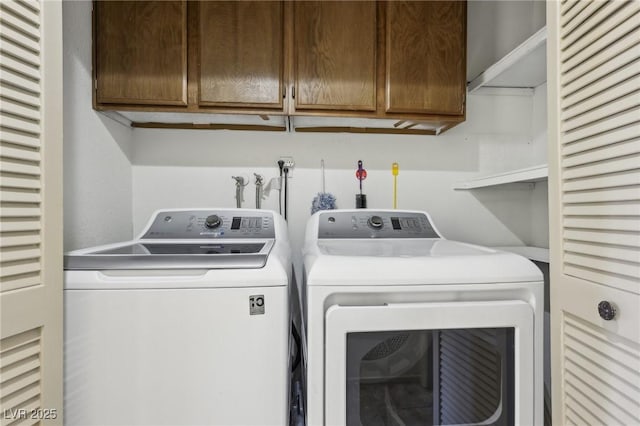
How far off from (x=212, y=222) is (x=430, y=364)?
3.28ft

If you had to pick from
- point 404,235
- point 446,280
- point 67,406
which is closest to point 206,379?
point 67,406

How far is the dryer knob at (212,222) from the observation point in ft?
4.60

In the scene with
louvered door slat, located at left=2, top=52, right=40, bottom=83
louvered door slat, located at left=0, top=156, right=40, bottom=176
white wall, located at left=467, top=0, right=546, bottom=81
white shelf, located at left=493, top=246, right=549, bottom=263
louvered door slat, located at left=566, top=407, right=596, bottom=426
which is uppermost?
white wall, located at left=467, top=0, right=546, bottom=81

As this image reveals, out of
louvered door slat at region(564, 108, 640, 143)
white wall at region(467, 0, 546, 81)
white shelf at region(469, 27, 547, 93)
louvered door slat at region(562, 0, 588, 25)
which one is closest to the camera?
louvered door slat at region(564, 108, 640, 143)

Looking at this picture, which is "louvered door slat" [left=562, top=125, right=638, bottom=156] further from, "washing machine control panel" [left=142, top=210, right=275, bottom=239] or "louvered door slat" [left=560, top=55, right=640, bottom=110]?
"washing machine control panel" [left=142, top=210, right=275, bottom=239]

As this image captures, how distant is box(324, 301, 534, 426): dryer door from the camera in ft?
2.87

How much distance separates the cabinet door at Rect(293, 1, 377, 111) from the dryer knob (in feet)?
2.06

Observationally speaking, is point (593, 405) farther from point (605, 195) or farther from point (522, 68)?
point (522, 68)

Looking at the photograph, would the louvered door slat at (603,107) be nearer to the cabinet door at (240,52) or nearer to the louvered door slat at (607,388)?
the louvered door slat at (607,388)

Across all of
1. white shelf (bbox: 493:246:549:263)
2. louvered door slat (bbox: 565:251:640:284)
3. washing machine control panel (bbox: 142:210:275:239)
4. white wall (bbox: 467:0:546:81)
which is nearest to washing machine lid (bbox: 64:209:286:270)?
washing machine control panel (bbox: 142:210:275:239)

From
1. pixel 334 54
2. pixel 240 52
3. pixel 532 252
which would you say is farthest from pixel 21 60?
pixel 532 252

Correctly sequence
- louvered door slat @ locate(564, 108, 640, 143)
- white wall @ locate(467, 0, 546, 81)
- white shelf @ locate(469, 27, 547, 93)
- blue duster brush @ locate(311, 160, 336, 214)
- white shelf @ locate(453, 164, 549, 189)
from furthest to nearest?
white wall @ locate(467, 0, 546, 81) < blue duster brush @ locate(311, 160, 336, 214) < white shelf @ locate(469, 27, 547, 93) < white shelf @ locate(453, 164, 549, 189) < louvered door slat @ locate(564, 108, 640, 143)

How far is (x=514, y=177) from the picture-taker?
4.51 ft

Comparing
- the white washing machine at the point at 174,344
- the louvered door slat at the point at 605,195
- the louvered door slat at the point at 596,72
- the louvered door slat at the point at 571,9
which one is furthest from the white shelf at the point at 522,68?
the white washing machine at the point at 174,344
